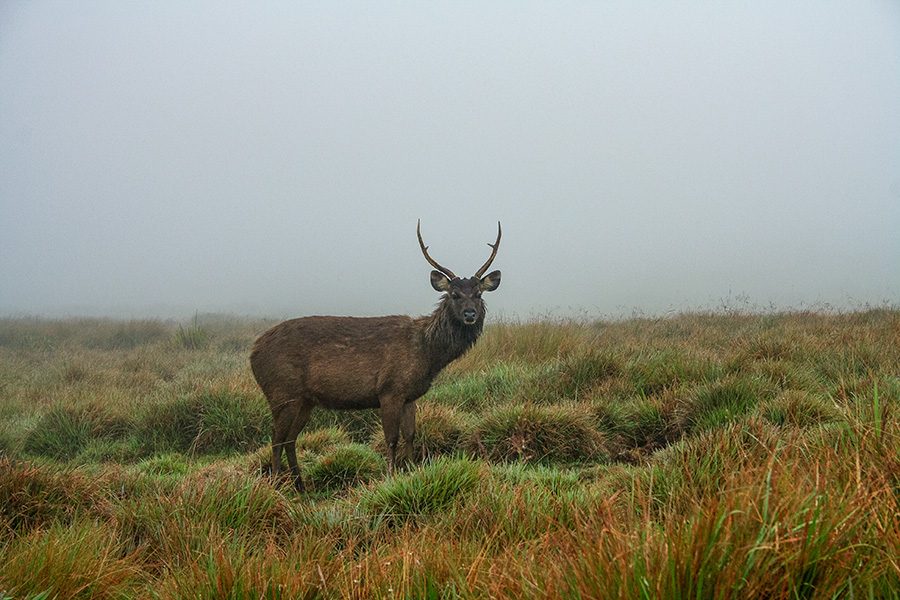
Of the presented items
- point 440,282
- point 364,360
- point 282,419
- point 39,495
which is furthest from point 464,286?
point 39,495

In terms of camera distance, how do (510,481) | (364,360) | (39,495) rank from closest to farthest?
(39,495) → (510,481) → (364,360)

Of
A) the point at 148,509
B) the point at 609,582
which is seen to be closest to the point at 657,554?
the point at 609,582

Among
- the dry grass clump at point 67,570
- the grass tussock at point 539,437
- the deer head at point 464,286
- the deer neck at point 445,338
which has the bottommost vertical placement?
the grass tussock at point 539,437

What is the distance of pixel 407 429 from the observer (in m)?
A: 5.76

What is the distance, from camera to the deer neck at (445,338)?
5.93 metres

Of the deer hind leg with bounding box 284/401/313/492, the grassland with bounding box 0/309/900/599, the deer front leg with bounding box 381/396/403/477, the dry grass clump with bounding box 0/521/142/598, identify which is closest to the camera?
the grassland with bounding box 0/309/900/599

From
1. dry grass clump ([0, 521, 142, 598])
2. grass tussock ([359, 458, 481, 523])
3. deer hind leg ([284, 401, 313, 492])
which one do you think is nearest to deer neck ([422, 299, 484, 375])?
deer hind leg ([284, 401, 313, 492])

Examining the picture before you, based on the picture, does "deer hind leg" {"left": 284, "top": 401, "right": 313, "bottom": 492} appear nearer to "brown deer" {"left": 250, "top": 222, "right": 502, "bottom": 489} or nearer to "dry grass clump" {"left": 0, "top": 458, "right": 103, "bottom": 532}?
"brown deer" {"left": 250, "top": 222, "right": 502, "bottom": 489}

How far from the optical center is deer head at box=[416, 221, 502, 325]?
579cm

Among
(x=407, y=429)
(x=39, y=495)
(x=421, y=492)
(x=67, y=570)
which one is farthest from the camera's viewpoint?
(x=407, y=429)

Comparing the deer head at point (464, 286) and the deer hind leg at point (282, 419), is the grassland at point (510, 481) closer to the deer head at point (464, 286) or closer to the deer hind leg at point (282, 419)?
the deer hind leg at point (282, 419)

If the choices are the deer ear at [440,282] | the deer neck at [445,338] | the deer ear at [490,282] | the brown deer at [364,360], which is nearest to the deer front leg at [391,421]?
the brown deer at [364,360]

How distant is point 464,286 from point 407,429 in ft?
4.72

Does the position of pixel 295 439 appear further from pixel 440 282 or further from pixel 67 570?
pixel 67 570
